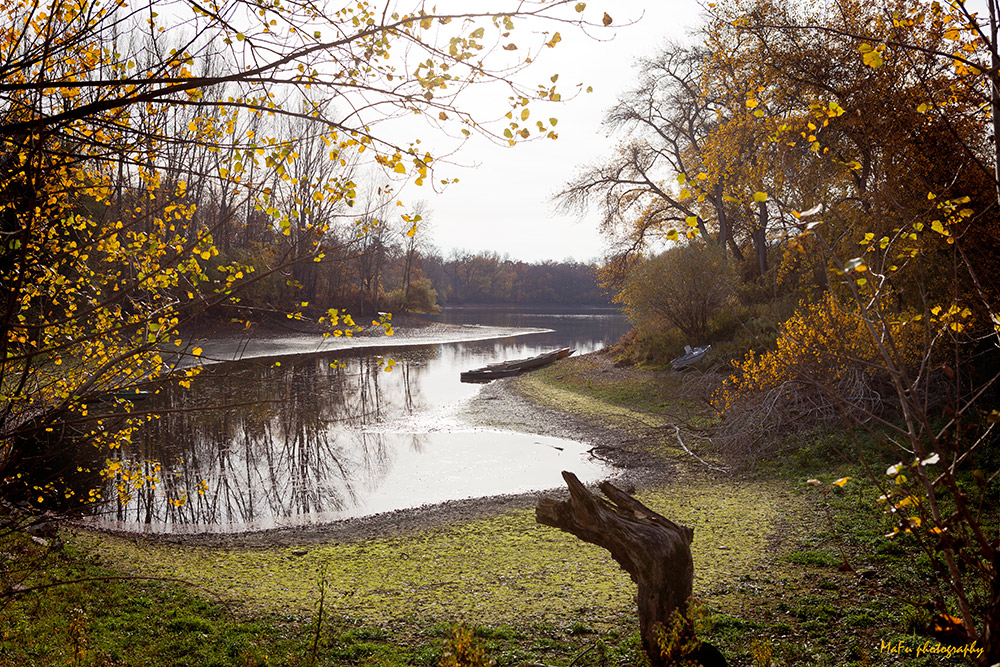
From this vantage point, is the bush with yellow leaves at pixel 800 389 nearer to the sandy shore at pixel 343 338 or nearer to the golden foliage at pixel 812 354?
the golden foliage at pixel 812 354

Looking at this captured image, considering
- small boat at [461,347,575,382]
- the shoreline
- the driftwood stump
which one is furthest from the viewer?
small boat at [461,347,575,382]

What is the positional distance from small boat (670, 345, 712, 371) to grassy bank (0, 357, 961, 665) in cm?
1088

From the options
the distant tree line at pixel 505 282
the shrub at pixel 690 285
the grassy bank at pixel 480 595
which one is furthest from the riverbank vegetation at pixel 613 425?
the distant tree line at pixel 505 282

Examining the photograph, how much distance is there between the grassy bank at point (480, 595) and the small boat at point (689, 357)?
10877mm

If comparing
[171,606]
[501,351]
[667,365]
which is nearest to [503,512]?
[171,606]

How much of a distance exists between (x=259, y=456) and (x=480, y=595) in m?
8.36

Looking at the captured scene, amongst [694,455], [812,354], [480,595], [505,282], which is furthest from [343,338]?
[505,282]

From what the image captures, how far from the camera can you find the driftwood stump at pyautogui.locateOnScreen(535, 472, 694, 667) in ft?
15.2

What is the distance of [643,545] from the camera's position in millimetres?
4684

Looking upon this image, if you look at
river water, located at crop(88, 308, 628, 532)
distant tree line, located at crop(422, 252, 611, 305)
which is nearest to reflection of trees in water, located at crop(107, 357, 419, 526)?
river water, located at crop(88, 308, 628, 532)

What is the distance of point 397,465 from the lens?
13.5 m

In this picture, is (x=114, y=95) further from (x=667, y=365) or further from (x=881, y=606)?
(x=667, y=365)

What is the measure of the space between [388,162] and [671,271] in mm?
20858

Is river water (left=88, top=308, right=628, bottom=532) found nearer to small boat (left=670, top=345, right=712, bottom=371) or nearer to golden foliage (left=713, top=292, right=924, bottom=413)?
golden foliage (left=713, top=292, right=924, bottom=413)
